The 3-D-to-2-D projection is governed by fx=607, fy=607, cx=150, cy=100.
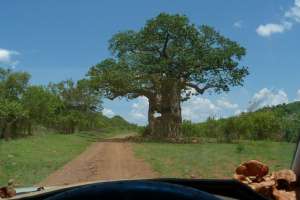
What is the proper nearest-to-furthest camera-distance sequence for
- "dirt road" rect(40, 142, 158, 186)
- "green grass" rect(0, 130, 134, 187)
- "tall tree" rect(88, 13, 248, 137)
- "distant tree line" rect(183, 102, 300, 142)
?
"green grass" rect(0, 130, 134, 187), "dirt road" rect(40, 142, 158, 186), "distant tree line" rect(183, 102, 300, 142), "tall tree" rect(88, 13, 248, 137)

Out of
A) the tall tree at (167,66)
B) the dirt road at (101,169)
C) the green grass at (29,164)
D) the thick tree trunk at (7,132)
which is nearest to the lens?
the green grass at (29,164)

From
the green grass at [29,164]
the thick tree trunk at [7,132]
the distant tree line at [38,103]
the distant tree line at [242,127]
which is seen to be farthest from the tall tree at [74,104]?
the green grass at [29,164]

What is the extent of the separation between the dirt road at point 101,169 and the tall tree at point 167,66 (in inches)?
273

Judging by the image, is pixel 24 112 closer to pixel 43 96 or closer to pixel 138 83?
pixel 43 96

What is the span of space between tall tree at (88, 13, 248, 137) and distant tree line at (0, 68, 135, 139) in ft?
8.49

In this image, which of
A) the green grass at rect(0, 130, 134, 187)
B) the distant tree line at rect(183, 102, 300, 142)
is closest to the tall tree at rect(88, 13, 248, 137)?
the distant tree line at rect(183, 102, 300, 142)

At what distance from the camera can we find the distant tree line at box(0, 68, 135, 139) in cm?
2511

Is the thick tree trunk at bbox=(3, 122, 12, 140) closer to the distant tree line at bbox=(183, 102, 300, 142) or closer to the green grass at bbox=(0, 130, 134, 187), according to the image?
the distant tree line at bbox=(183, 102, 300, 142)

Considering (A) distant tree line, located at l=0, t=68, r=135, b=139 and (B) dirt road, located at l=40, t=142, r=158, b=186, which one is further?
(A) distant tree line, located at l=0, t=68, r=135, b=139

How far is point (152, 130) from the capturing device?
21.5 metres

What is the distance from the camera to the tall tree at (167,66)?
20672 mm

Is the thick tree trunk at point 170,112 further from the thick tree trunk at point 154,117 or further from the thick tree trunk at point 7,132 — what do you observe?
the thick tree trunk at point 7,132

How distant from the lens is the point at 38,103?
26.8 m

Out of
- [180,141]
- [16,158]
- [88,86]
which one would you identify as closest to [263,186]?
[16,158]
